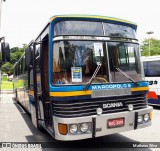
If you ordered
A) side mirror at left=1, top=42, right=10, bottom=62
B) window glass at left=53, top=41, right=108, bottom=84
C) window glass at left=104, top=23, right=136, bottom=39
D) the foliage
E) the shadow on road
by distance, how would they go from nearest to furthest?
window glass at left=53, top=41, right=108, bottom=84
window glass at left=104, top=23, right=136, bottom=39
the shadow on road
side mirror at left=1, top=42, right=10, bottom=62
the foliage

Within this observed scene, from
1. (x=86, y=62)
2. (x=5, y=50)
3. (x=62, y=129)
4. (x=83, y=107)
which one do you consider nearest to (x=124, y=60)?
(x=86, y=62)

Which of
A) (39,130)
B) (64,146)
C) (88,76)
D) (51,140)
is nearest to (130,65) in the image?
(88,76)

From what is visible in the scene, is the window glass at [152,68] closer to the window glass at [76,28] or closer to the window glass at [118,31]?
the window glass at [118,31]

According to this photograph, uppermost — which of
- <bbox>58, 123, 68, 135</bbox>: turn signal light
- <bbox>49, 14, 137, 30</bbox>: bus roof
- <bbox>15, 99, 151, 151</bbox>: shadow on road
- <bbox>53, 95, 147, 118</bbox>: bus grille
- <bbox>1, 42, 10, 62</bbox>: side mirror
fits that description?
<bbox>49, 14, 137, 30</bbox>: bus roof

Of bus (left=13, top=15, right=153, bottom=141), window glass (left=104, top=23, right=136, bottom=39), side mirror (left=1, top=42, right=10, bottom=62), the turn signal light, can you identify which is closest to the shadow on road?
bus (left=13, top=15, right=153, bottom=141)

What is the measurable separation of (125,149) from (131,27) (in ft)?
9.37

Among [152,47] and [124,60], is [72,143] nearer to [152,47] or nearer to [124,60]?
[124,60]

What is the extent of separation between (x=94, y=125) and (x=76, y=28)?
6.70 feet

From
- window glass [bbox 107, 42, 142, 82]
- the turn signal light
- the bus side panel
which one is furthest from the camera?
the bus side panel

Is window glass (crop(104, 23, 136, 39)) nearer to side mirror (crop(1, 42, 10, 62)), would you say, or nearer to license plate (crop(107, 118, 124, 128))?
license plate (crop(107, 118, 124, 128))

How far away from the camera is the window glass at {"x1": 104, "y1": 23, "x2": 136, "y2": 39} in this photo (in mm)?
5875

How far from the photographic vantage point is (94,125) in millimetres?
5156

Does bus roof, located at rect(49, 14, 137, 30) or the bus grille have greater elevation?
bus roof, located at rect(49, 14, 137, 30)

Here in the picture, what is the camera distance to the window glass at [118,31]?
19.3 ft
